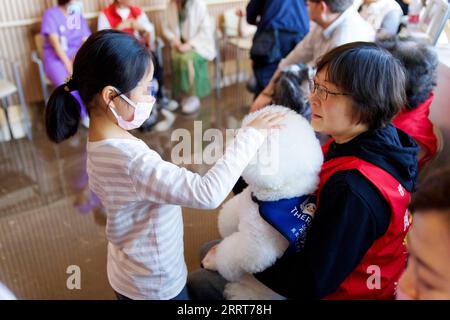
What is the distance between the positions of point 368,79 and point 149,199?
60 centimetres

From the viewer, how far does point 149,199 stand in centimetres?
96

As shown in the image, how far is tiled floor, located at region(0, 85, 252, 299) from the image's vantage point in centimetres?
189

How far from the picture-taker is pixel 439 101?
1796 millimetres

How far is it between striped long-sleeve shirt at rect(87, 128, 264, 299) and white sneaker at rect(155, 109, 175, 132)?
218 cm

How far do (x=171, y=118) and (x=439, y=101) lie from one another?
2.15 m

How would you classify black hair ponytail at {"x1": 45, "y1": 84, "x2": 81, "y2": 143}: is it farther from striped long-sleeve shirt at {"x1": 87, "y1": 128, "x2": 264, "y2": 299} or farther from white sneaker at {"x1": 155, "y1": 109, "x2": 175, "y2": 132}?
white sneaker at {"x1": 155, "y1": 109, "x2": 175, "y2": 132}

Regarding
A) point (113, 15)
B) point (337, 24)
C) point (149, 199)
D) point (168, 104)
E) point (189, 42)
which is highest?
point (337, 24)

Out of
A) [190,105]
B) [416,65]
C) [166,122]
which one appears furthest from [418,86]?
[190,105]

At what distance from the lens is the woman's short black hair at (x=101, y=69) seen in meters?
0.93

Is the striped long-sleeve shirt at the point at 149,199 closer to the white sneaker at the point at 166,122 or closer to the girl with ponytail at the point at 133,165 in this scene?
the girl with ponytail at the point at 133,165

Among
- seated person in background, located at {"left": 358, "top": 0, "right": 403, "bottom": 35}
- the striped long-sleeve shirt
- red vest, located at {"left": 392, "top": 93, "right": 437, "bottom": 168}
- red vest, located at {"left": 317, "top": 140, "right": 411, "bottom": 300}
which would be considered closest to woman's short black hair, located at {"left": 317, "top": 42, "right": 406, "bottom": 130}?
red vest, located at {"left": 317, "top": 140, "right": 411, "bottom": 300}

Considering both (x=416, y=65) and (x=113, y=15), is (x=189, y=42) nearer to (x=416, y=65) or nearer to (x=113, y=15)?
(x=113, y=15)
